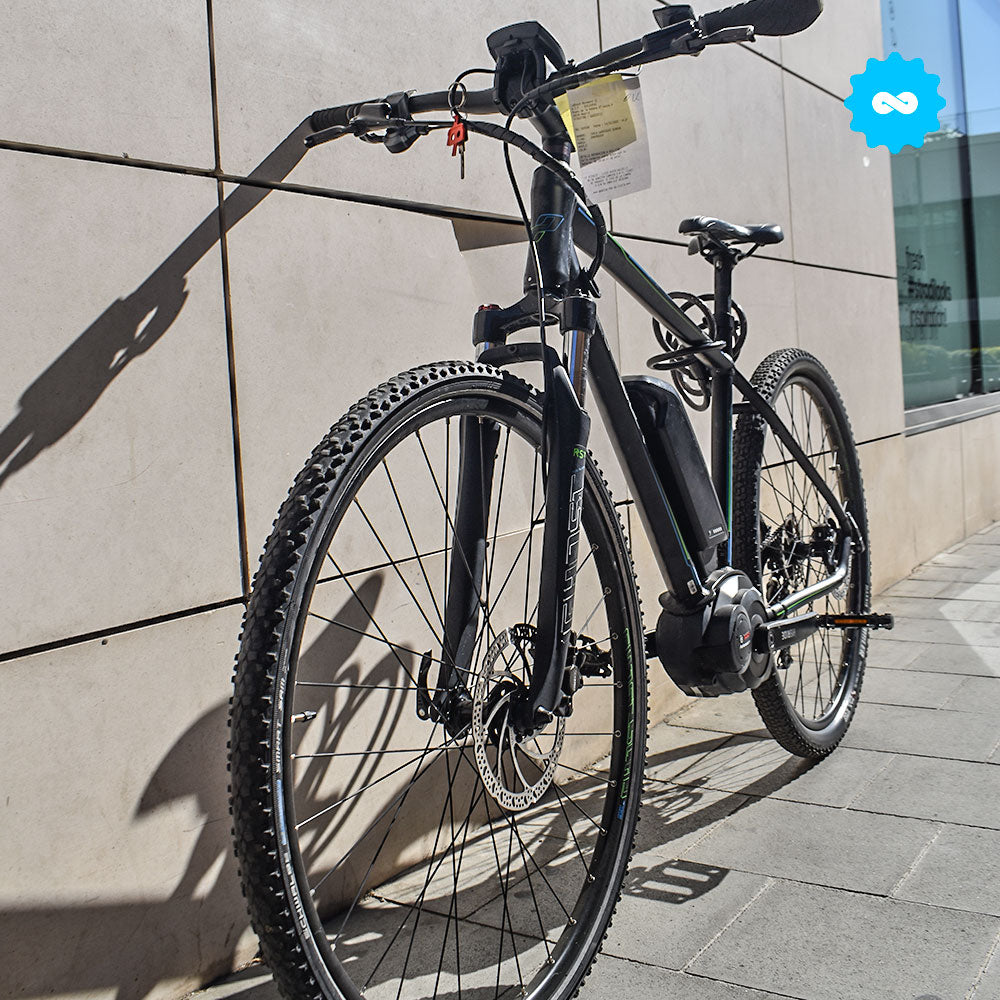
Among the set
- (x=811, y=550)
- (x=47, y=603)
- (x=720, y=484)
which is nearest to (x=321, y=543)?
(x=47, y=603)

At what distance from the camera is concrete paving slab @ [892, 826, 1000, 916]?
2090 millimetres

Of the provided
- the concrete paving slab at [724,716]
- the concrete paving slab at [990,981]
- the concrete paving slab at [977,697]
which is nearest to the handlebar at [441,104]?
the concrete paving slab at [990,981]

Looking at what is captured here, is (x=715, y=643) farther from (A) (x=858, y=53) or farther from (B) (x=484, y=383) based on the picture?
(A) (x=858, y=53)

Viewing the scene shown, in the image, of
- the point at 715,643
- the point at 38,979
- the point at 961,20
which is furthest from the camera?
the point at 961,20

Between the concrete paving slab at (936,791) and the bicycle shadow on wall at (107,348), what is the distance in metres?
1.90

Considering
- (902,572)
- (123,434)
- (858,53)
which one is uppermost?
(858,53)

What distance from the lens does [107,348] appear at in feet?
5.81

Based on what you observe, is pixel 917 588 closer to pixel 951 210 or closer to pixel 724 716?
pixel 724 716

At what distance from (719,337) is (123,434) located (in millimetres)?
1409

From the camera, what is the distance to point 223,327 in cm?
197

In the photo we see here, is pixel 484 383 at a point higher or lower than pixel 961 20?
lower

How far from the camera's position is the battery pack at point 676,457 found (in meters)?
2.15

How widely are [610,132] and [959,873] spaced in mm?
1594

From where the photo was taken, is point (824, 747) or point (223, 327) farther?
point (824, 747)
